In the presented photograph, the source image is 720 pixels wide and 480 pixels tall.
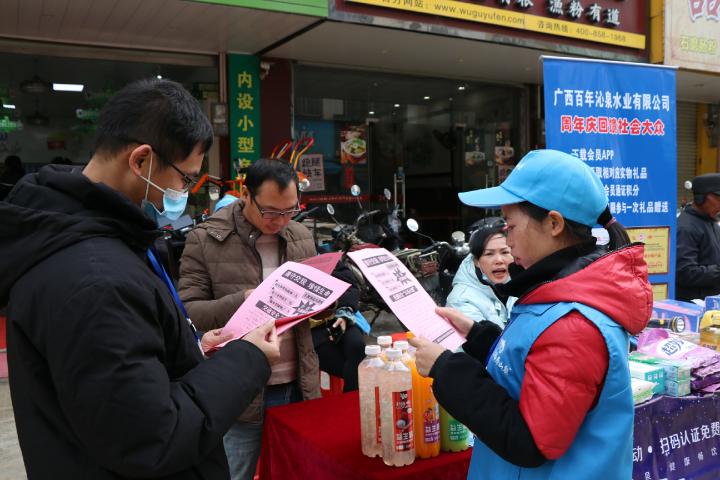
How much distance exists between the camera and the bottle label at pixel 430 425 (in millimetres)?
1825

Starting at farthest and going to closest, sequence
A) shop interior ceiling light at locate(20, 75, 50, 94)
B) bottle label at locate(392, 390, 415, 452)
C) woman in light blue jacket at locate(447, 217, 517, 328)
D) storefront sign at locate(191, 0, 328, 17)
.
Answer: shop interior ceiling light at locate(20, 75, 50, 94) < storefront sign at locate(191, 0, 328, 17) < woman in light blue jacket at locate(447, 217, 517, 328) < bottle label at locate(392, 390, 415, 452)

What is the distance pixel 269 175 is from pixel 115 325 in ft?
5.08

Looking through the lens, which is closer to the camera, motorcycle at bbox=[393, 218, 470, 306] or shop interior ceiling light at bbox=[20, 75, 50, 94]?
motorcycle at bbox=[393, 218, 470, 306]

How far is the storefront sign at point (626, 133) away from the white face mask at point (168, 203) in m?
2.75

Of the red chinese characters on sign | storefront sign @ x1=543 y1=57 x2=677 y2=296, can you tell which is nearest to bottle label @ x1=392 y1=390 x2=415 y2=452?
storefront sign @ x1=543 y1=57 x2=677 y2=296

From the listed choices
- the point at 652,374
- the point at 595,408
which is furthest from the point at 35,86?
the point at 595,408

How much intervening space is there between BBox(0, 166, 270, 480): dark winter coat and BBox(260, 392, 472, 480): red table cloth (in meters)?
0.58

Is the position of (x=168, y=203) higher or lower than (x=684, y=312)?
higher

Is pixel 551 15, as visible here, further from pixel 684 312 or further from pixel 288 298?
pixel 288 298

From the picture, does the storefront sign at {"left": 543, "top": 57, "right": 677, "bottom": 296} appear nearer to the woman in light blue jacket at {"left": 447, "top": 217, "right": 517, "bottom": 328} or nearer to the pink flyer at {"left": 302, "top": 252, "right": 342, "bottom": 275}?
the woman in light blue jacket at {"left": 447, "top": 217, "right": 517, "bottom": 328}

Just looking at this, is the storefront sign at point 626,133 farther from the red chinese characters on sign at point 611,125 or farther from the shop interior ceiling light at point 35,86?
the shop interior ceiling light at point 35,86

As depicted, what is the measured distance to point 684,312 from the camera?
11.0ft

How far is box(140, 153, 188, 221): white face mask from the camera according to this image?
4.35 feet

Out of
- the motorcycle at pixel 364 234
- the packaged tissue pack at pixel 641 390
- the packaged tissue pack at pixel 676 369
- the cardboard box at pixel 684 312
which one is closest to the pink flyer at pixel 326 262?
the packaged tissue pack at pixel 641 390
